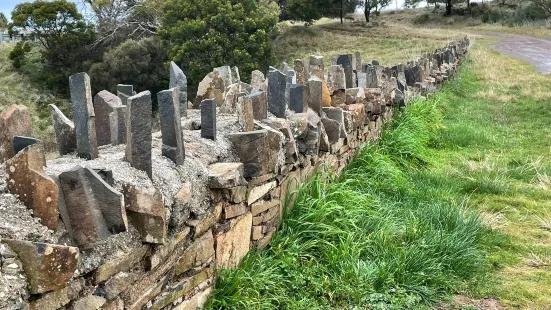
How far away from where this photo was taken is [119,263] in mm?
2369

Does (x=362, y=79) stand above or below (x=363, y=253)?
above

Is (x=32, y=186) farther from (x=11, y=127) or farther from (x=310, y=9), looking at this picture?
(x=310, y=9)

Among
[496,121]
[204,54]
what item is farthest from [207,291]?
[204,54]

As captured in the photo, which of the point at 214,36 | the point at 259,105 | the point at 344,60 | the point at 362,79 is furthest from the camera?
the point at 214,36

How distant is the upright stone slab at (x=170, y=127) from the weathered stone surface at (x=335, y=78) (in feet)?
11.7

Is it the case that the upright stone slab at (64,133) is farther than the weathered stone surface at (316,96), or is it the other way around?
the weathered stone surface at (316,96)

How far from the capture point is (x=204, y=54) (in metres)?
30.4

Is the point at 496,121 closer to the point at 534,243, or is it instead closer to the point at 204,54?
the point at 534,243

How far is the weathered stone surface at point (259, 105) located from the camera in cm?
406

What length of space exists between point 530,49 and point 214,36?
1650 cm

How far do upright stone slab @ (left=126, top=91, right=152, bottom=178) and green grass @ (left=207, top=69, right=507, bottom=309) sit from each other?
1.05 meters

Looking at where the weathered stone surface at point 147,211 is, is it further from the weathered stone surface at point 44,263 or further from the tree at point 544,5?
the tree at point 544,5

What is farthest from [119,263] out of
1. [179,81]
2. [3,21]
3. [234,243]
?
[3,21]

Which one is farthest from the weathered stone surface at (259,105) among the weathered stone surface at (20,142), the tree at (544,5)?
the tree at (544,5)
